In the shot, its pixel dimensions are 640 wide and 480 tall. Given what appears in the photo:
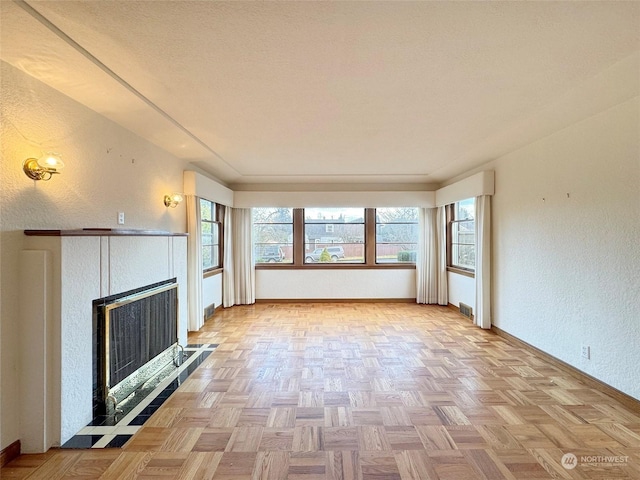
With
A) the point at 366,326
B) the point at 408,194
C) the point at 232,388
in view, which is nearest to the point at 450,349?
the point at 366,326

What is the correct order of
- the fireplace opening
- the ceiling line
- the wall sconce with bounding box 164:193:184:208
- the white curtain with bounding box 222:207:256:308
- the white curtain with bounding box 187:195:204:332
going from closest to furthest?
1. the ceiling line
2. the fireplace opening
3. the wall sconce with bounding box 164:193:184:208
4. the white curtain with bounding box 187:195:204:332
5. the white curtain with bounding box 222:207:256:308

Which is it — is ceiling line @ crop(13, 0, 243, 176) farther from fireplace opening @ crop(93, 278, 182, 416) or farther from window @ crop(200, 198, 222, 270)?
window @ crop(200, 198, 222, 270)

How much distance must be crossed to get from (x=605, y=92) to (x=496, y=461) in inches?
107

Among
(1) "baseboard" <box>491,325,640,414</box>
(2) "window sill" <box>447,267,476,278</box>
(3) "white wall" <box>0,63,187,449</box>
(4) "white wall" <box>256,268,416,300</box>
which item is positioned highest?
(3) "white wall" <box>0,63,187,449</box>

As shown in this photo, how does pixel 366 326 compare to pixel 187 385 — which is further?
pixel 366 326

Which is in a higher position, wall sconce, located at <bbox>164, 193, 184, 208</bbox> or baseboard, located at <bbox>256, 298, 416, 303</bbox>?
wall sconce, located at <bbox>164, 193, 184, 208</bbox>

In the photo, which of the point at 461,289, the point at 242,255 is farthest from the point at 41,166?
the point at 461,289

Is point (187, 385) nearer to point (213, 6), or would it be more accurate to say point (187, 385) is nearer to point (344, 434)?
point (344, 434)

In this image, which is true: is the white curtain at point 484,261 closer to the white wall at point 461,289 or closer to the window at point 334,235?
the white wall at point 461,289

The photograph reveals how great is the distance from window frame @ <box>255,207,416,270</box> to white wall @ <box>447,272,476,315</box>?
0.86m

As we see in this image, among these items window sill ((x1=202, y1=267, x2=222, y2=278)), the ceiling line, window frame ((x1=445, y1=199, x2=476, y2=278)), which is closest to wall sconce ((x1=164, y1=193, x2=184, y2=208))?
the ceiling line

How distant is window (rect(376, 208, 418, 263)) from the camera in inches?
274

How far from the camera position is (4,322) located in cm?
196

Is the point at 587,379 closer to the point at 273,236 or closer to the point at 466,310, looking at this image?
the point at 466,310
